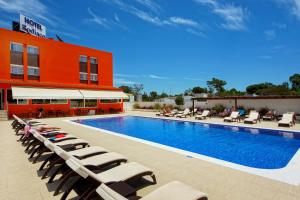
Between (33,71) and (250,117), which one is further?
(33,71)

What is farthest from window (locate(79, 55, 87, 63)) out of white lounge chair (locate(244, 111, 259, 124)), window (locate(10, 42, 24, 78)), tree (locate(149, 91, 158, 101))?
tree (locate(149, 91, 158, 101))

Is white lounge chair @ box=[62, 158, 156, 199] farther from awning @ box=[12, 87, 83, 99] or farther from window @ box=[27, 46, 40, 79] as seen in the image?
window @ box=[27, 46, 40, 79]

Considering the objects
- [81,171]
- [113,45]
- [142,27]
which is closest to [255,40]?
[142,27]

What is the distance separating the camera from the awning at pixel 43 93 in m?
24.3

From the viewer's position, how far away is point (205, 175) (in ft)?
21.9

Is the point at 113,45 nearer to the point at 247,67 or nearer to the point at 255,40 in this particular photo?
the point at 255,40

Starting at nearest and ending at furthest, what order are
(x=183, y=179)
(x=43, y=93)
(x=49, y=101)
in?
(x=183, y=179), (x=43, y=93), (x=49, y=101)

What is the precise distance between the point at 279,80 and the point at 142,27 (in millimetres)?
91630

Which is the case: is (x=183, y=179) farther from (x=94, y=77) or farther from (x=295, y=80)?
(x=295, y=80)

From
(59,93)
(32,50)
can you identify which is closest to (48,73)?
(32,50)

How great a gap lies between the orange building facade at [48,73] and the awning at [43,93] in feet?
0.46

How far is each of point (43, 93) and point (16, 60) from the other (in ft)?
23.5

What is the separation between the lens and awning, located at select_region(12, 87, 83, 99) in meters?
24.3

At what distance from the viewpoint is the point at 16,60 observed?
2859 cm
